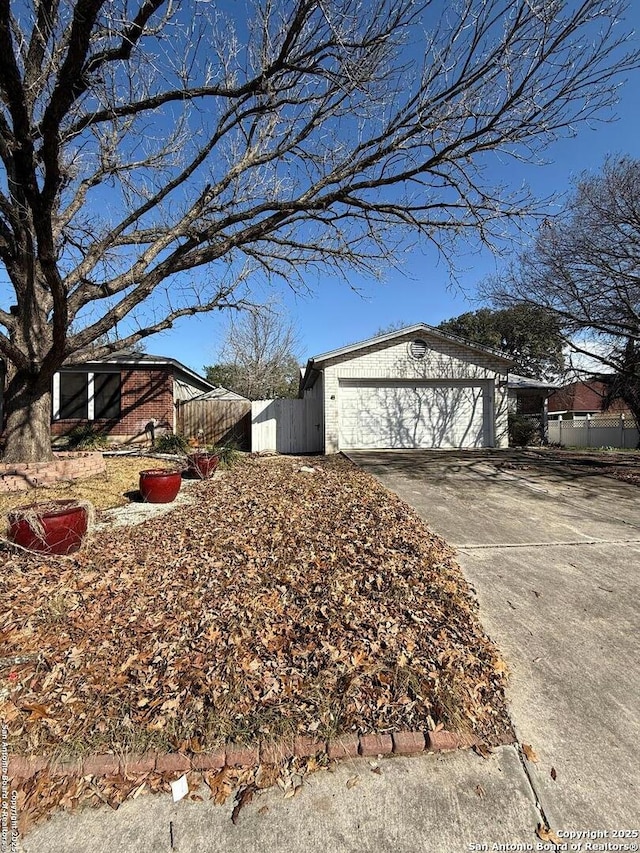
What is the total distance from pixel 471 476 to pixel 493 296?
7.44m

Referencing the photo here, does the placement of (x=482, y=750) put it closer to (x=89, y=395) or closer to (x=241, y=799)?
(x=241, y=799)

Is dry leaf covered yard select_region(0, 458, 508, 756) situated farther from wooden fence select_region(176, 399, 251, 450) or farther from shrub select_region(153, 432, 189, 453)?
wooden fence select_region(176, 399, 251, 450)

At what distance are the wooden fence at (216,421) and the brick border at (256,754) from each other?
11.3 m

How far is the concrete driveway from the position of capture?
187cm

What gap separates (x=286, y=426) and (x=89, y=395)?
632 centimetres

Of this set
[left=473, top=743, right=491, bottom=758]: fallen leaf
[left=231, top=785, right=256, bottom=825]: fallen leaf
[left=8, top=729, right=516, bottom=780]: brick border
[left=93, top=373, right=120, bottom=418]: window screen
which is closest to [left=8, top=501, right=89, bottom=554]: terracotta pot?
[left=8, top=729, right=516, bottom=780]: brick border

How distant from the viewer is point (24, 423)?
24.3 feet

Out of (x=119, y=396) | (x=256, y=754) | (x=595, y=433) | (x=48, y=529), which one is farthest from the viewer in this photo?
(x=595, y=433)

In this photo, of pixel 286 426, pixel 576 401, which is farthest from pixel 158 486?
pixel 576 401

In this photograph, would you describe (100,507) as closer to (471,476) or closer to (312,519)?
(312,519)

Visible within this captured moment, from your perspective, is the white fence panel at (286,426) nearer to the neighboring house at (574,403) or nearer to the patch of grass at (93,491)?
the patch of grass at (93,491)

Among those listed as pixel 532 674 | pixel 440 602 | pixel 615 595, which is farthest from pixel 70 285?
pixel 615 595

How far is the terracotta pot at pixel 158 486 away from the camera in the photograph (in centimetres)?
604

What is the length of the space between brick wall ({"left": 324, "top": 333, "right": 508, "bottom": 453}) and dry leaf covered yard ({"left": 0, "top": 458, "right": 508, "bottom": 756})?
25.3ft
